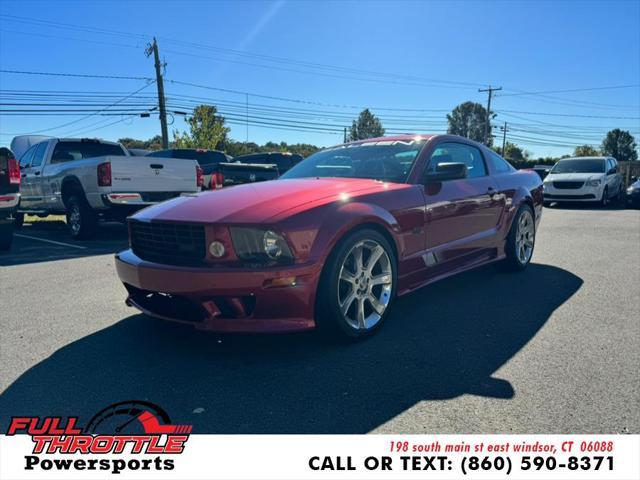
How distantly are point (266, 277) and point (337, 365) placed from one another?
67 centimetres

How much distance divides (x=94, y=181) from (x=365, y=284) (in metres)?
5.85

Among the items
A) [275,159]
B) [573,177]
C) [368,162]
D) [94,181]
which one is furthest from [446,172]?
[573,177]

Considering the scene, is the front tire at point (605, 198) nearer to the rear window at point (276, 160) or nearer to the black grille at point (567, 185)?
the black grille at point (567, 185)

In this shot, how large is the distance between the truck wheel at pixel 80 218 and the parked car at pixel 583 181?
523 inches

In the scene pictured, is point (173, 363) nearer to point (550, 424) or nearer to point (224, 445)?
point (224, 445)

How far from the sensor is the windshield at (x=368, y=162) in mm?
3896

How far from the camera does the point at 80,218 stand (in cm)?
792

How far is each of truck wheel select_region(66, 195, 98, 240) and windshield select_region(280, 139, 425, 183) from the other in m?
4.88

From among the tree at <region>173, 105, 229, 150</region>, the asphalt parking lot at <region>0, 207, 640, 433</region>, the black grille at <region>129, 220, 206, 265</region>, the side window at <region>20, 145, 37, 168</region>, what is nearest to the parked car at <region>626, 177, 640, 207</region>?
the asphalt parking lot at <region>0, 207, 640, 433</region>

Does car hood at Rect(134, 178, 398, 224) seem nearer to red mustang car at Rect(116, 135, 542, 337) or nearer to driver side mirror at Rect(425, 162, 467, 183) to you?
red mustang car at Rect(116, 135, 542, 337)

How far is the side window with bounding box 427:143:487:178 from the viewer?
411cm

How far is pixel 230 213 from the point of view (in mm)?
2896

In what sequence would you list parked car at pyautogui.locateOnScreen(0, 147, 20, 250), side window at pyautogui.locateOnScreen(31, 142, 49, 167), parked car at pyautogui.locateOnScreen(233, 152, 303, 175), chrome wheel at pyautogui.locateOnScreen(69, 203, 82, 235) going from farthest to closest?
parked car at pyautogui.locateOnScreen(233, 152, 303, 175) < side window at pyautogui.locateOnScreen(31, 142, 49, 167) < chrome wheel at pyautogui.locateOnScreen(69, 203, 82, 235) < parked car at pyautogui.locateOnScreen(0, 147, 20, 250)

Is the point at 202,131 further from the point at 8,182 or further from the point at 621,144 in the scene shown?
the point at 621,144
